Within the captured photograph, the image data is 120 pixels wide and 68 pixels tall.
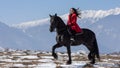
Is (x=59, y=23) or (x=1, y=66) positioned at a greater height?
(x=59, y=23)

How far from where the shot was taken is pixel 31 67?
27703 mm

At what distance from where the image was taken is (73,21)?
96.1 feet

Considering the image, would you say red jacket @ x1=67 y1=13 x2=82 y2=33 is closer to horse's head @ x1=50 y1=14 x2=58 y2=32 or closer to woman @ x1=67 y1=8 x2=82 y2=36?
woman @ x1=67 y1=8 x2=82 y2=36

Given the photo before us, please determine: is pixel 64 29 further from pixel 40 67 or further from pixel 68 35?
pixel 40 67

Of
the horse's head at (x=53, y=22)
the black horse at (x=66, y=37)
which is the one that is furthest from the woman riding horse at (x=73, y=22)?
the horse's head at (x=53, y=22)

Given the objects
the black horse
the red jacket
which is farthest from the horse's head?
the red jacket

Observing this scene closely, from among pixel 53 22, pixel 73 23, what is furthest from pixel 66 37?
pixel 53 22

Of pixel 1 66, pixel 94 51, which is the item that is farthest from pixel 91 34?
pixel 1 66

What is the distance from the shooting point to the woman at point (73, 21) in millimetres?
29234

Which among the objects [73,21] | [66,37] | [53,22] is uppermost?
[73,21]

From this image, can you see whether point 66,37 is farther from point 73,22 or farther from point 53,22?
point 53,22

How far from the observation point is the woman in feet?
95.9

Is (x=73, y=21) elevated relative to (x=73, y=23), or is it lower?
elevated

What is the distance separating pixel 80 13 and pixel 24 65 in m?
4.87
